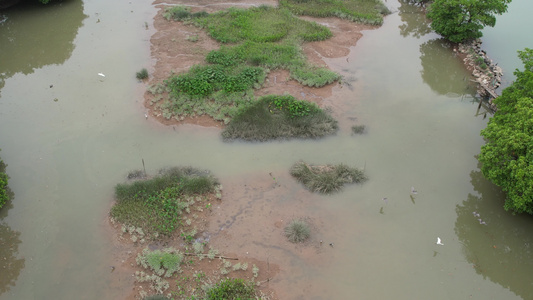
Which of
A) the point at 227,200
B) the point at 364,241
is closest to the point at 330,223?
the point at 364,241

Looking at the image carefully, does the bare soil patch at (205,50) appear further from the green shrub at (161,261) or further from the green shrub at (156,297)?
the green shrub at (156,297)

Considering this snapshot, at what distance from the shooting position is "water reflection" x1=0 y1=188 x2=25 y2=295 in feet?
31.9

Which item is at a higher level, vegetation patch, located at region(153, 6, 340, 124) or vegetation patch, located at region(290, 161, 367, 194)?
vegetation patch, located at region(153, 6, 340, 124)

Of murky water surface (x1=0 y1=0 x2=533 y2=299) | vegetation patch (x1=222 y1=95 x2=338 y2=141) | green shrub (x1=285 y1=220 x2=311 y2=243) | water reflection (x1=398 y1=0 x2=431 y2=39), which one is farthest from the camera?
water reflection (x1=398 y1=0 x2=431 y2=39)

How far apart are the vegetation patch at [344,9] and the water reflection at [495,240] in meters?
11.1

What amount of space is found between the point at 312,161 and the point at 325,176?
0.91 meters

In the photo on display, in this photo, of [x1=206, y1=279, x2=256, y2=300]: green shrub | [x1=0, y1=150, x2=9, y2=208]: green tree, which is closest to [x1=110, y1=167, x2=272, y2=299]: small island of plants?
[x1=206, y1=279, x2=256, y2=300]: green shrub

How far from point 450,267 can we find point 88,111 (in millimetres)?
12638

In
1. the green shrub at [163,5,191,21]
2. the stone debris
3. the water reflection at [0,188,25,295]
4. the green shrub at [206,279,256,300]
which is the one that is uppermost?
the stone debris

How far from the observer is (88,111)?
1436 cm

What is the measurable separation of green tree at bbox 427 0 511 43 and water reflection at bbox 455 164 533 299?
829 cm

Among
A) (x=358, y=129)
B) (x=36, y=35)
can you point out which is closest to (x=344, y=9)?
(x=358, y=129)

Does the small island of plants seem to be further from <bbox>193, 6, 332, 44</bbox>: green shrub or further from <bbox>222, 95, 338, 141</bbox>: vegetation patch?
<bbox>193, 6, 332, 44</bbox>: green shrub

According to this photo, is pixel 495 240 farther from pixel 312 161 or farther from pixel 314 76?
pixel 314 76
